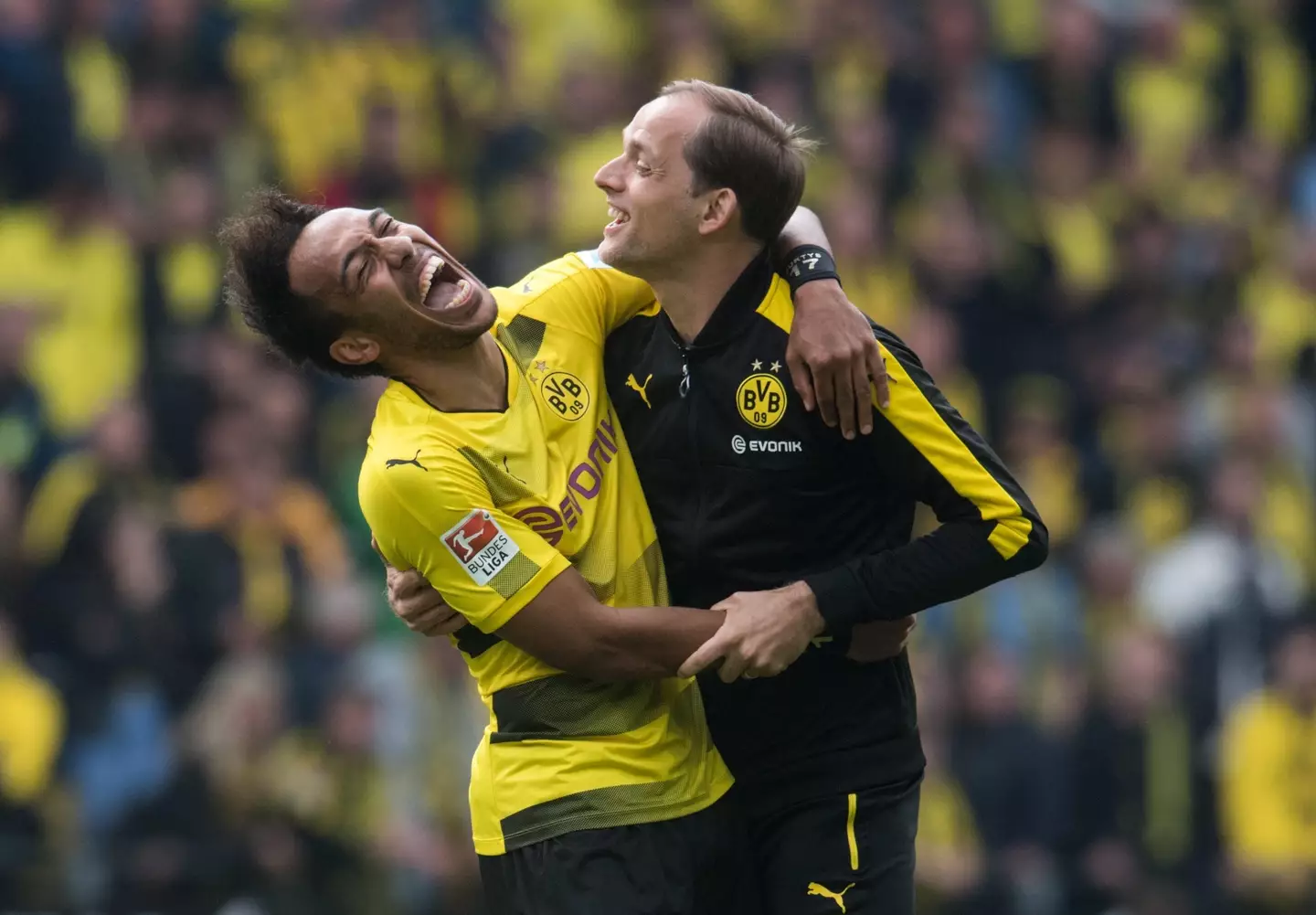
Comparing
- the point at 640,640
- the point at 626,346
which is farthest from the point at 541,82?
the point at 640,640

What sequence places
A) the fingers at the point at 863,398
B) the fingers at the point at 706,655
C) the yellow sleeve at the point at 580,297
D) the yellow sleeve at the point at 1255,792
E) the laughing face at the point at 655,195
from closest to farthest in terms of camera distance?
1. the fingers at the point at 706,655
2. the fingers at the point at 863,398
3. the laughing face at the point at 655,195
4. the yellow sleeve at the point at 580,297
5. the yellow sleeve at the point at 1255,792

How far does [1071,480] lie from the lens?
9.41 meters

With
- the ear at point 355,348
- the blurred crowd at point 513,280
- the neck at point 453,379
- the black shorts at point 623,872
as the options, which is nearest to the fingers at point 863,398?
the neck at point 453,379

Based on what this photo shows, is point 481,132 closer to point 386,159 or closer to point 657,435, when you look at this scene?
point 386,159

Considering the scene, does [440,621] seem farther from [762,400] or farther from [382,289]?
[762,400]

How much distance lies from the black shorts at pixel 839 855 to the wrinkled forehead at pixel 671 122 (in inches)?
56.9

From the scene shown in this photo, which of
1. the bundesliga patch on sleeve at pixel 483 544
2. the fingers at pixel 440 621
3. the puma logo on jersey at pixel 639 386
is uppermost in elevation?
the puma logo on jersey at pixel 639 386

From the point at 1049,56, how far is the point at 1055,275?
140cm

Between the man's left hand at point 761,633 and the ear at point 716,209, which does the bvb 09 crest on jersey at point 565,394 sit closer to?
the ear at point 716,209

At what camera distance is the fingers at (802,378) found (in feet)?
13.6

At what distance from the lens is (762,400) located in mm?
4227

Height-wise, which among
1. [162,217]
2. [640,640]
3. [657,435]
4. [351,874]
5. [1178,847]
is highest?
[162,217]

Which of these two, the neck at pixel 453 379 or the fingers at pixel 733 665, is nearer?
the fingers at pixel 733 665

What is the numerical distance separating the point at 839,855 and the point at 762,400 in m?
0.97
